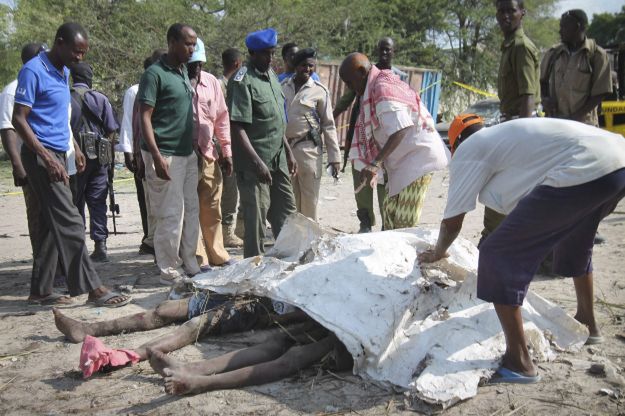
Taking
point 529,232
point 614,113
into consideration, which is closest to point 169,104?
point 529,232

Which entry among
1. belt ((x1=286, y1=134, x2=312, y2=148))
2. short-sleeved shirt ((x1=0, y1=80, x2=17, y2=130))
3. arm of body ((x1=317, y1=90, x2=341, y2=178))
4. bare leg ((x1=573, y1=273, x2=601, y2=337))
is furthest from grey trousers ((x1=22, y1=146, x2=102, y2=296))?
bare leg ((x1=573, y1=273, x2=601, y2=337))

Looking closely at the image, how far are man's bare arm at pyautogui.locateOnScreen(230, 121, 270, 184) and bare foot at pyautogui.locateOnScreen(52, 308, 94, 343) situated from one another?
1870 mm

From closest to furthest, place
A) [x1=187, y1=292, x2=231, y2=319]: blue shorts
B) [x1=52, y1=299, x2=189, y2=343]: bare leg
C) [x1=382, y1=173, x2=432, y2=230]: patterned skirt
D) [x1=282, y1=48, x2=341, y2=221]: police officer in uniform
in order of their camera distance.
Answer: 1. [x1=52, y1=299, x2=189, y2=343]: bare leg
2. [x1=187, y1=292, x2=231, y2=319]: blue shorts
3. [x1=382, y1=173, x2=432, y2=230]: patterned skirt
4. [x1=282, y1=48, x2=341, y2=221]: police officer in uniform

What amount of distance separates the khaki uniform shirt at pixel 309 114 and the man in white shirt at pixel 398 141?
1317mm

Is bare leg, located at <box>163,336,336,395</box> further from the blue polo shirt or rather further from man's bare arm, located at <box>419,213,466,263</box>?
the blue polo shirt

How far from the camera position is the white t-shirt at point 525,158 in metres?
3.08

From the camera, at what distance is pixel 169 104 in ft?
16.4

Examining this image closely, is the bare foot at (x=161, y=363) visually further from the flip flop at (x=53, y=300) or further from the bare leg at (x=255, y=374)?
the flip flop at (x=53, y=300)

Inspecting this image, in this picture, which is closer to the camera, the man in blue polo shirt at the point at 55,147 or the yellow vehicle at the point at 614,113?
the man in blue polo shirt at the point at 55,147

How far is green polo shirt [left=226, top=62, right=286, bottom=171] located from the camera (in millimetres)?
5164

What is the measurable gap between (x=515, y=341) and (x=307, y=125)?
3611mm

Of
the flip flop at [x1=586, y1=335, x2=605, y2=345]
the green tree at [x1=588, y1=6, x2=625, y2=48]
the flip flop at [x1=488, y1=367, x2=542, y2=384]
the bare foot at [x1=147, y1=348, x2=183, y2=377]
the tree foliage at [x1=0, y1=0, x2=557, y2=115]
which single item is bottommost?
the flip flop at [x1=586, y1=335, x2=605, y2=345]

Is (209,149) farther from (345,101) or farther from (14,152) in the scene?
(345,101)

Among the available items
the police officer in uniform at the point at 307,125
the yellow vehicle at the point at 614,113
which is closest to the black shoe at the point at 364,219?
the police officer in uniform at the point at 307,125
